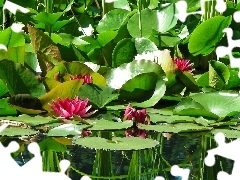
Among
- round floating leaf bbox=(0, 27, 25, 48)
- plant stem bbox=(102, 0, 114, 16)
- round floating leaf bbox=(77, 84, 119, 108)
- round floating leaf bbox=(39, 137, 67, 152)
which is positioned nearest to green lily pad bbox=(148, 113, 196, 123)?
round floating leaf bbox=(77, 84, 119, 108)

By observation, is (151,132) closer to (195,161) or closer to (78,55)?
(195,161)

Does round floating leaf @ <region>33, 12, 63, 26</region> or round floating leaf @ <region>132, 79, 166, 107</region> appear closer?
round floating leaf @ <region>132, 79, 166, 107</region>

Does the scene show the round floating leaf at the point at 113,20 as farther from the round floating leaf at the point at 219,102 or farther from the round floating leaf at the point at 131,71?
the round floating leaf at the point at 219,102

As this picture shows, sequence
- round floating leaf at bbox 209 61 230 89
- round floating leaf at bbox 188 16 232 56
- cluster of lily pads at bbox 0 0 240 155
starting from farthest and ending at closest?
round floating leaf at bbox 188 16 232 56 → round floating leaf at bbox 209 61 230 89 → cluster of lily pads at bbox 0 0 240 155

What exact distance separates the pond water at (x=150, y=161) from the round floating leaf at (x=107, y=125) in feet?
0.15

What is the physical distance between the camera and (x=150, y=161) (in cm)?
106

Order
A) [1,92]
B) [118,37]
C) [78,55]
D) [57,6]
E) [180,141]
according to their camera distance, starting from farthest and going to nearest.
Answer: [57,6] < [118,37] < [78,55] < [1,92] < [180,141]

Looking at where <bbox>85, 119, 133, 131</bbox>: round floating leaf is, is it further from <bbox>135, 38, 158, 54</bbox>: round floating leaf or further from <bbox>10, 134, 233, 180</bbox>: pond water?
<bbox>135, 38, 158, 54</bbox>: round floating leaf

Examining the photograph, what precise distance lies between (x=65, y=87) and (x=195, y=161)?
1.05ft

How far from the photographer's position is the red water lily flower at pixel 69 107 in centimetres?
116

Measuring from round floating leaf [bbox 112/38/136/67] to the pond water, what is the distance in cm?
38

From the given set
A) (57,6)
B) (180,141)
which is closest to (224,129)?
(180,141)

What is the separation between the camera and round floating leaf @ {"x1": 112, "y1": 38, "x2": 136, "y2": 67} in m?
1.46

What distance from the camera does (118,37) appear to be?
5.46 ft
